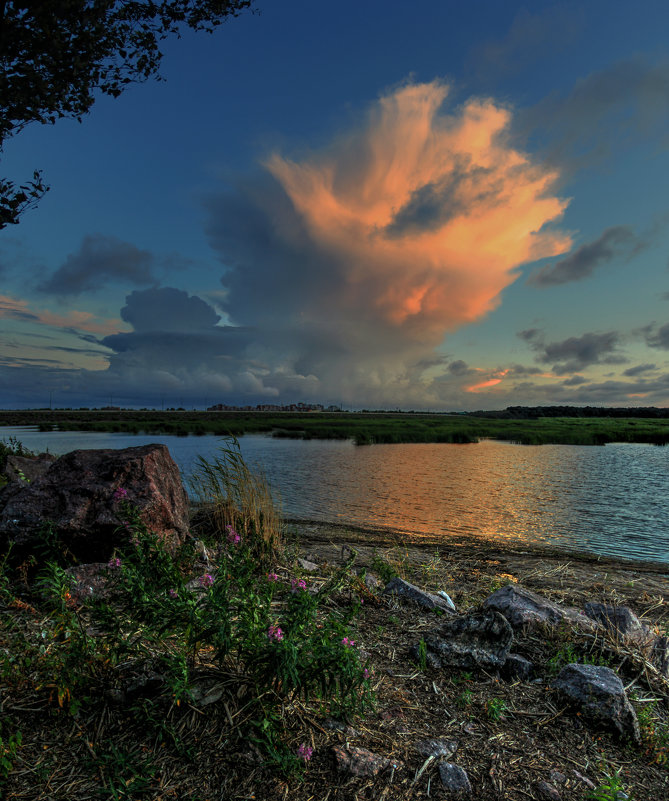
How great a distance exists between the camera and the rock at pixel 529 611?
443cm

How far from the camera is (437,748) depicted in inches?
111

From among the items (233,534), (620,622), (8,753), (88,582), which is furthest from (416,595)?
(8,753)

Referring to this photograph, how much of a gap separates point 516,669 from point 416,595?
156cm

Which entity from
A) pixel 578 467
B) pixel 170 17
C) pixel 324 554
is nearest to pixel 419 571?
pixel 324 554

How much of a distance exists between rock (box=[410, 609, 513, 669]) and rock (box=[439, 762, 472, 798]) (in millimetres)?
1191

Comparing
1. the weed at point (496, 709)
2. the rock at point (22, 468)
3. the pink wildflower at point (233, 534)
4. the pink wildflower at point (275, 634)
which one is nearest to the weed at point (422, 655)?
the weed at point (496, 709)

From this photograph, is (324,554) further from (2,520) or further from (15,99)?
(15,99)

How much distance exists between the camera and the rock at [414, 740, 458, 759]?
277 cm

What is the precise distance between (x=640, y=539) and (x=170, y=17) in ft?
51.7

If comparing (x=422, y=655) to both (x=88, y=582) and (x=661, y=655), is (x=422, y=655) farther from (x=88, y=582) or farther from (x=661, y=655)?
(x=88, y=582)

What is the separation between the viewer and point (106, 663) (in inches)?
119

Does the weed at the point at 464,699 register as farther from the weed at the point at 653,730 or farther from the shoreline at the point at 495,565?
the shoreline at the point at 495,565

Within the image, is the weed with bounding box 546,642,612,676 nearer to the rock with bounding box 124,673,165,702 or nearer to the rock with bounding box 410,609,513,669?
the rock with bounding box 410,609,513,669

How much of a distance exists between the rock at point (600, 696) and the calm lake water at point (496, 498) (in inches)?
249
